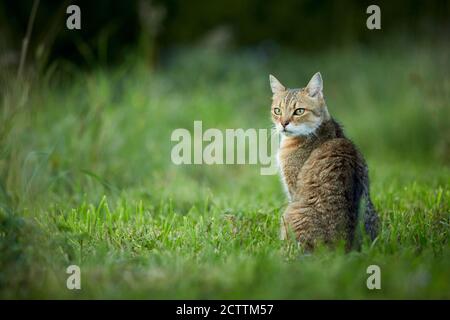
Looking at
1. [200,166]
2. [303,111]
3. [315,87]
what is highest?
[315,87]

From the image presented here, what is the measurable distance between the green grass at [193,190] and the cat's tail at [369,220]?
81mm

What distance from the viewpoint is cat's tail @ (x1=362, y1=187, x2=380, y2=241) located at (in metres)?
3.37

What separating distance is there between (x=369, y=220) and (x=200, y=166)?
2.91 metres

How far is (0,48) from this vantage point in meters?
5.09

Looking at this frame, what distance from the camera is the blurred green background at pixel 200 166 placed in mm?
2906

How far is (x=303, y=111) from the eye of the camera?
13.0ft

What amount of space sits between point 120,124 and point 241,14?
608 centimetres

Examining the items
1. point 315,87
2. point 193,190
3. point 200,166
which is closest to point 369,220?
point 315,87

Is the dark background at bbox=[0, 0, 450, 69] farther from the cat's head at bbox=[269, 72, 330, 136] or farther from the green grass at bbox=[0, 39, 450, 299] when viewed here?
the cat's head at bbox=[269, 72, 330, 136]

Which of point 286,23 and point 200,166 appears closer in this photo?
point 200,166

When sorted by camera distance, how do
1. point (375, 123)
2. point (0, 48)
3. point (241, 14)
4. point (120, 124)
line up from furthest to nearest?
point (241, 14)
point (375, 123)
point (120, 124)
point (0, 48)

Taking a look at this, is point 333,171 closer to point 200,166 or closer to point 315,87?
point 315,87
